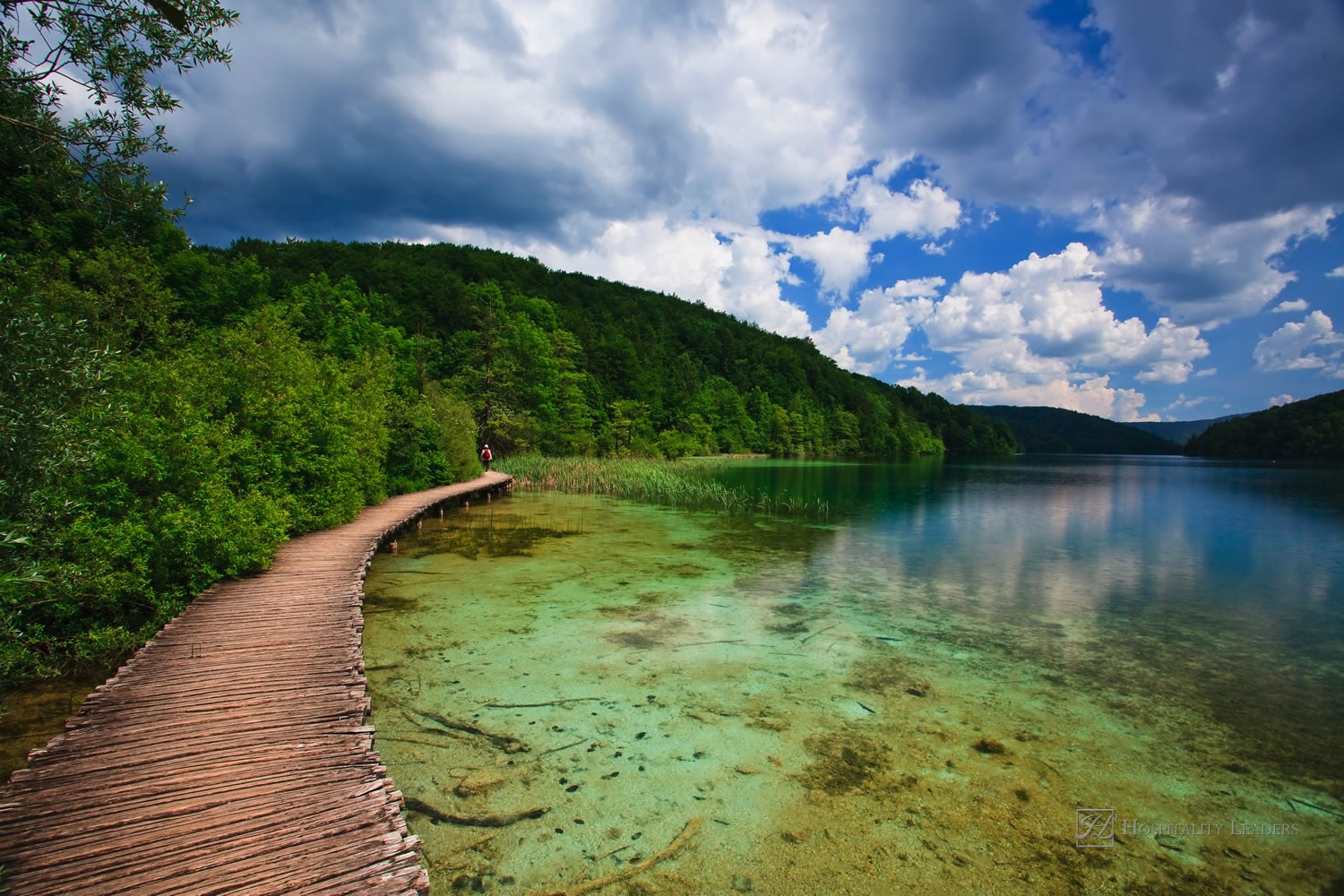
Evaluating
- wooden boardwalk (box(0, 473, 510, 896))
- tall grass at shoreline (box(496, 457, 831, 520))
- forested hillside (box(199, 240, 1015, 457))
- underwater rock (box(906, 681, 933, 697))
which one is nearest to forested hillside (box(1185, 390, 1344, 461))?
forested hillside (box(199, 240, 1015, 457))

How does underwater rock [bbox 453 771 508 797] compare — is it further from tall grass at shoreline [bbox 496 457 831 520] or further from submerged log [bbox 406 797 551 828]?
tall grass at shoreline [bbox 496 457 831 520]

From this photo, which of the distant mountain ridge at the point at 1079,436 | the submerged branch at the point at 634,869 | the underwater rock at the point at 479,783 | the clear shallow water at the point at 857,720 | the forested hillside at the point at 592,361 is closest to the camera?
the submerged branch at the point at 634,869

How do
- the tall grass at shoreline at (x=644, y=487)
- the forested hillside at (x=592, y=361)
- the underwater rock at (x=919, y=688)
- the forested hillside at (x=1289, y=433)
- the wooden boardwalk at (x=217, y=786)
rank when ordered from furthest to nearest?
the forested hillside at (x=1289, y=433) → the forested hillside at (x=592, y=361) → the tall grass at shoreline at (x=644, y=487) → the underwater rock at (x=919, y=688) → the wooden boardwalk at (x=217, y=786)

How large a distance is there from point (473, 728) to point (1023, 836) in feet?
13.3

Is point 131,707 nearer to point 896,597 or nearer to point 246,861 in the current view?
point 246,861

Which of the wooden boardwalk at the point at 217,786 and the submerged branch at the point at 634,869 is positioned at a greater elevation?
the wooden boardwalk at the point at 217,786

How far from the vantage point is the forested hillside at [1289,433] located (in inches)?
3294

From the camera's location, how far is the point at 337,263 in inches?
2704

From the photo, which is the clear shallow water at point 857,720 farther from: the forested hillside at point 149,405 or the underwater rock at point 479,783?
the forested hillside at point 149,405

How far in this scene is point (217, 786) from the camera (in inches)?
135

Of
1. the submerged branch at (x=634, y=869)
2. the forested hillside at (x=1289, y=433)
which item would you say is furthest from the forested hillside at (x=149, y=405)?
the forested hillside at (x=1289, y=433)

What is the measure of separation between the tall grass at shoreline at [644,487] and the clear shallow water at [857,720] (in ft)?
30.0

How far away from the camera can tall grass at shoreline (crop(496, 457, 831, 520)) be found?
22.0m

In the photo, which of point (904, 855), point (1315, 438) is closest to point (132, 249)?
point (904, 855)
